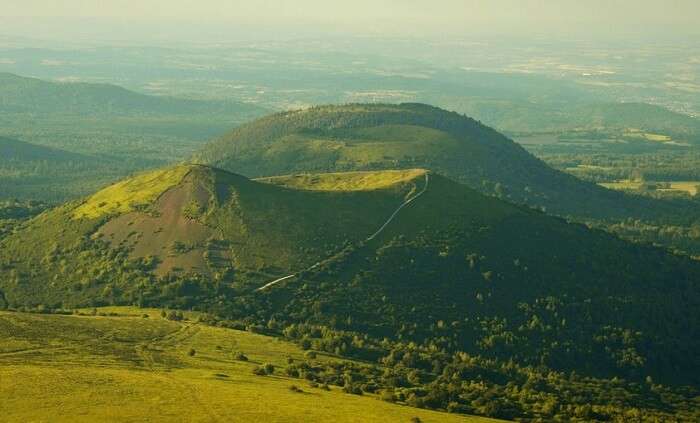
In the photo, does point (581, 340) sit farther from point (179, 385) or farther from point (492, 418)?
point (179, 385)

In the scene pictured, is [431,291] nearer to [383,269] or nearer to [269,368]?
[383,269]

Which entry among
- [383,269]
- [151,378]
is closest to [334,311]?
[383,269]

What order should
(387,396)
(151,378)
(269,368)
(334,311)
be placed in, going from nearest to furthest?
(151,378), (387,396), (269,368), (334,311)

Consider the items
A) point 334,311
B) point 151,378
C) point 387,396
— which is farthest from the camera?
point 334,311

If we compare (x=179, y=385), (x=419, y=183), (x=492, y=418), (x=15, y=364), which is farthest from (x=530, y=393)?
(x=419, y=183)

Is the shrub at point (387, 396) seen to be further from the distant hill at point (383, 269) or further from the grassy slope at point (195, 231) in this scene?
the grassy slope at point (195, 231)

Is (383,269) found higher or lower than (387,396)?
higher
